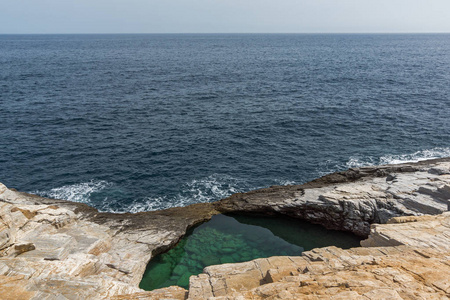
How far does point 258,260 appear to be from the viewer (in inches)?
1038

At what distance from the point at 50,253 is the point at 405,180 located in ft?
131

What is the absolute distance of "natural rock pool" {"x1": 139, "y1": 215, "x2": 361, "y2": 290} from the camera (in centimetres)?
3241

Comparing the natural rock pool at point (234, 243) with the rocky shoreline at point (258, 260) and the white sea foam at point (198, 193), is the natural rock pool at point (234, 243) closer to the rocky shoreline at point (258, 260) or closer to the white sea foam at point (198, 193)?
the rocky shoreline at point (258, 260)

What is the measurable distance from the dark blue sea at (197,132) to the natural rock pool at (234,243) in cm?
681

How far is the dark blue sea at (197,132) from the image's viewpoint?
156 ft

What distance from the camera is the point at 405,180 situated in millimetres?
38031

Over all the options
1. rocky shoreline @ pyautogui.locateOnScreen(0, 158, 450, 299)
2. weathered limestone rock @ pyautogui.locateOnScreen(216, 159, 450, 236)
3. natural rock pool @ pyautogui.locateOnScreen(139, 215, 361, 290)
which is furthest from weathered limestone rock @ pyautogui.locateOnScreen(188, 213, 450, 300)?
natural rock pool @ pyautogui.locateOnScreen(139, 215, 361, 290)

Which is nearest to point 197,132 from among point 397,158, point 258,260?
point 397,158

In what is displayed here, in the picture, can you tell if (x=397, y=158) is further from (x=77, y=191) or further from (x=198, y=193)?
(x=77, y=191)

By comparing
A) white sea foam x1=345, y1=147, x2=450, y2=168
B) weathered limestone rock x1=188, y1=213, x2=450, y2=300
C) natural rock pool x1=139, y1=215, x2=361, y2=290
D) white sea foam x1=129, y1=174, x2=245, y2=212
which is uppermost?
weathered limestone rock x1=188, y1=213, x2=450, y2=300

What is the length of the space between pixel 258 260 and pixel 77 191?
31123 millimetres

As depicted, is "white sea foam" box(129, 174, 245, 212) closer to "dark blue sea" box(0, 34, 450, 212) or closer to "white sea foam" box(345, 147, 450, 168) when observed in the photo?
"dark blue sea" box(0, 34, 450, 212)

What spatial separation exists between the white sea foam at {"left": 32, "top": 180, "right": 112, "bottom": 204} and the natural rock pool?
54.7 feet

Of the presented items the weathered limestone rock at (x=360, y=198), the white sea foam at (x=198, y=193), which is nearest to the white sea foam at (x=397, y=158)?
the weathered limestone rock at (x=360, y=198)
